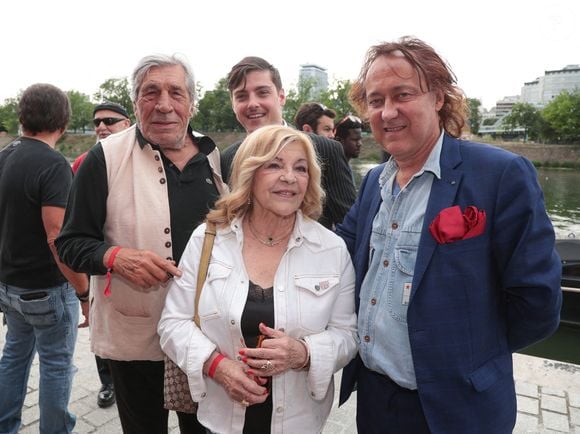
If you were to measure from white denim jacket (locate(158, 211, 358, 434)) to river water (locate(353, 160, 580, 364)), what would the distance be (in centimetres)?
712

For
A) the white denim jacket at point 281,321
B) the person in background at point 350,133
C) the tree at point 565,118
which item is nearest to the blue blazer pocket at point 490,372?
the white denim jacket at point 281,321

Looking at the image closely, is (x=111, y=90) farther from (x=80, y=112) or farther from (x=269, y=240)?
(x=269, y=240)

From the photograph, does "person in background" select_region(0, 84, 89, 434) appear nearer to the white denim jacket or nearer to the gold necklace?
the white denim jacket

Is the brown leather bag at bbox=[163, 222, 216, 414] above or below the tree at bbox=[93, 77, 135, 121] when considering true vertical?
below

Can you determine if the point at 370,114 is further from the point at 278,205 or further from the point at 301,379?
the point at 301,379

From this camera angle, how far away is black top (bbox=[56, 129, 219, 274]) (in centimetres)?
191

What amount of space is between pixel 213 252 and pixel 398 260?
2.66 feet

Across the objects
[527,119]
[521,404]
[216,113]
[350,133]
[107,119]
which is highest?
[216,113]

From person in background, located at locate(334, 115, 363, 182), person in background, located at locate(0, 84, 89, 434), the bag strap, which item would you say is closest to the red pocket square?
the bag strap

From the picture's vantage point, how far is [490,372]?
1.62m

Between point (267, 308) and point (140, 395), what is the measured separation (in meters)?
0.96

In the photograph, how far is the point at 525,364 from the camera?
4238 millimetres

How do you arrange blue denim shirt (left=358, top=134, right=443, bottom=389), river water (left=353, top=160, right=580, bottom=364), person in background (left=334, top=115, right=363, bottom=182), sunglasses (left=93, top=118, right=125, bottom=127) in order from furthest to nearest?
river water (left=353, top=160, right=580, bottom=364), person in background (left=334, top=115, right=363, bottom=182), sunglasses (left=93, top=118, right=125, bottom=127), blue denim shirt (left=358, top=134, right=443, bottom=389)

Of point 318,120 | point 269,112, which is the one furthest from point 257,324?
point 318,120
